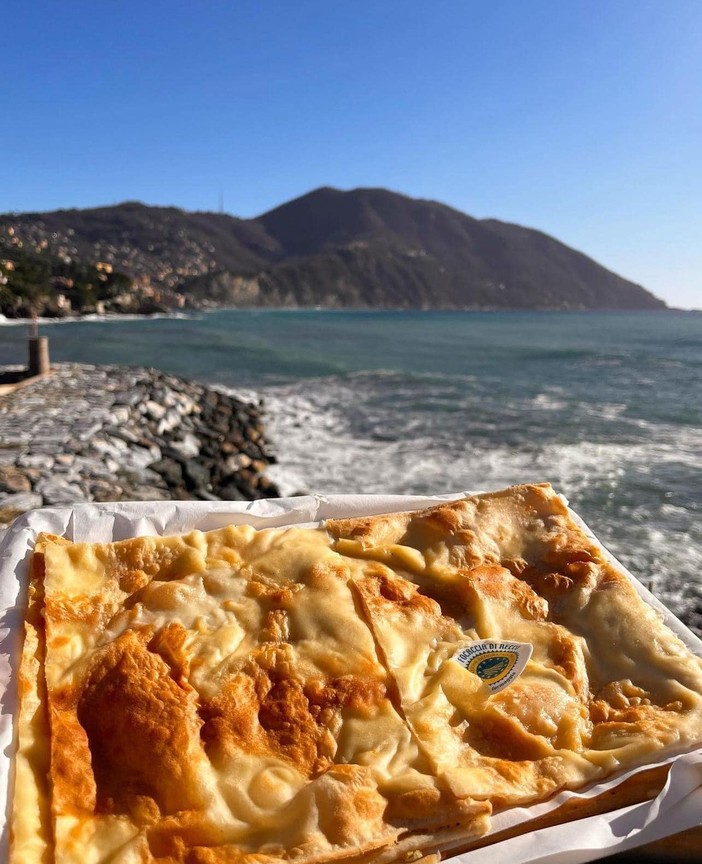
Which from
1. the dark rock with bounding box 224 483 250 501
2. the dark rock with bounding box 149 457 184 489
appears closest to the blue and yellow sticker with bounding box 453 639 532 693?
the dark rock with bounding box 149 457 184 489

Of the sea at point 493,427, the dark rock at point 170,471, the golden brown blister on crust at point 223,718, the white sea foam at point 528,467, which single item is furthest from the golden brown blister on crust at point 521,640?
the dark rock at point 170,471

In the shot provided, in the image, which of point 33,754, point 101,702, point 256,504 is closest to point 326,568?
point 256,504

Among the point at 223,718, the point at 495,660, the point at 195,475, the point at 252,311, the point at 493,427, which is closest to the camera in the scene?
the point at 223,718

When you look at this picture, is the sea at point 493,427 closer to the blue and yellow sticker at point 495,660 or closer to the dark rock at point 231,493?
the dark rock at point 231,493

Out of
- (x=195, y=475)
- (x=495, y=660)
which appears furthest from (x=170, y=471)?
(x=495, y=660)

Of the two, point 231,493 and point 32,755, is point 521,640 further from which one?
point 231,493

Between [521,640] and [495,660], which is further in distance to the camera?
[521,640]

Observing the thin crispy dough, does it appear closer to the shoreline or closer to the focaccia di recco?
the focaccia di recco
